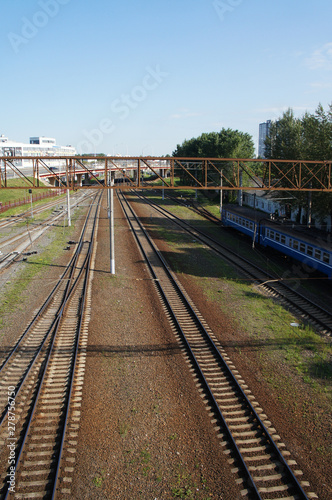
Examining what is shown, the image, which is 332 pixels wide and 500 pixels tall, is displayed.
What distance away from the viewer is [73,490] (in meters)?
7.26

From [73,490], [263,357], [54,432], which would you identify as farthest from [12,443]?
[263,357]

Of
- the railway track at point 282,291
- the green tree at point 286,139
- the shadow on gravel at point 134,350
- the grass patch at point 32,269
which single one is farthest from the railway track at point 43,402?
the green tree at point 286,139

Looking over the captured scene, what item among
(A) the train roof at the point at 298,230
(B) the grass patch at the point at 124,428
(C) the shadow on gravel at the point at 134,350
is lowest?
(B) the grass patch at the point at 124,428

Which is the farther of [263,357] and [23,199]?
[23,199]

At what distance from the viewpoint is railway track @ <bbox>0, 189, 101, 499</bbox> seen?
7.63 metres

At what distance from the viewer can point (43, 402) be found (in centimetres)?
1005

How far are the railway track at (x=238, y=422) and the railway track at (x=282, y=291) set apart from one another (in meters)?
4.90

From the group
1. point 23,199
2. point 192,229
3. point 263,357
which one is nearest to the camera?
point 263,357

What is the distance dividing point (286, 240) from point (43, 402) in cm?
1948

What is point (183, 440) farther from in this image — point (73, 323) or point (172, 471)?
point (73, 323)

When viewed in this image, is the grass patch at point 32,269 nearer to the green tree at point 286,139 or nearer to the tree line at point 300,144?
the tree line at point 300,144

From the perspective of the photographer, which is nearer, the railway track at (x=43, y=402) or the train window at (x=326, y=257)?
the railway track at (x=43, y=402)

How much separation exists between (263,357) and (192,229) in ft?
87.5

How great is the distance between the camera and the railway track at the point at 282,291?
16016 mm
